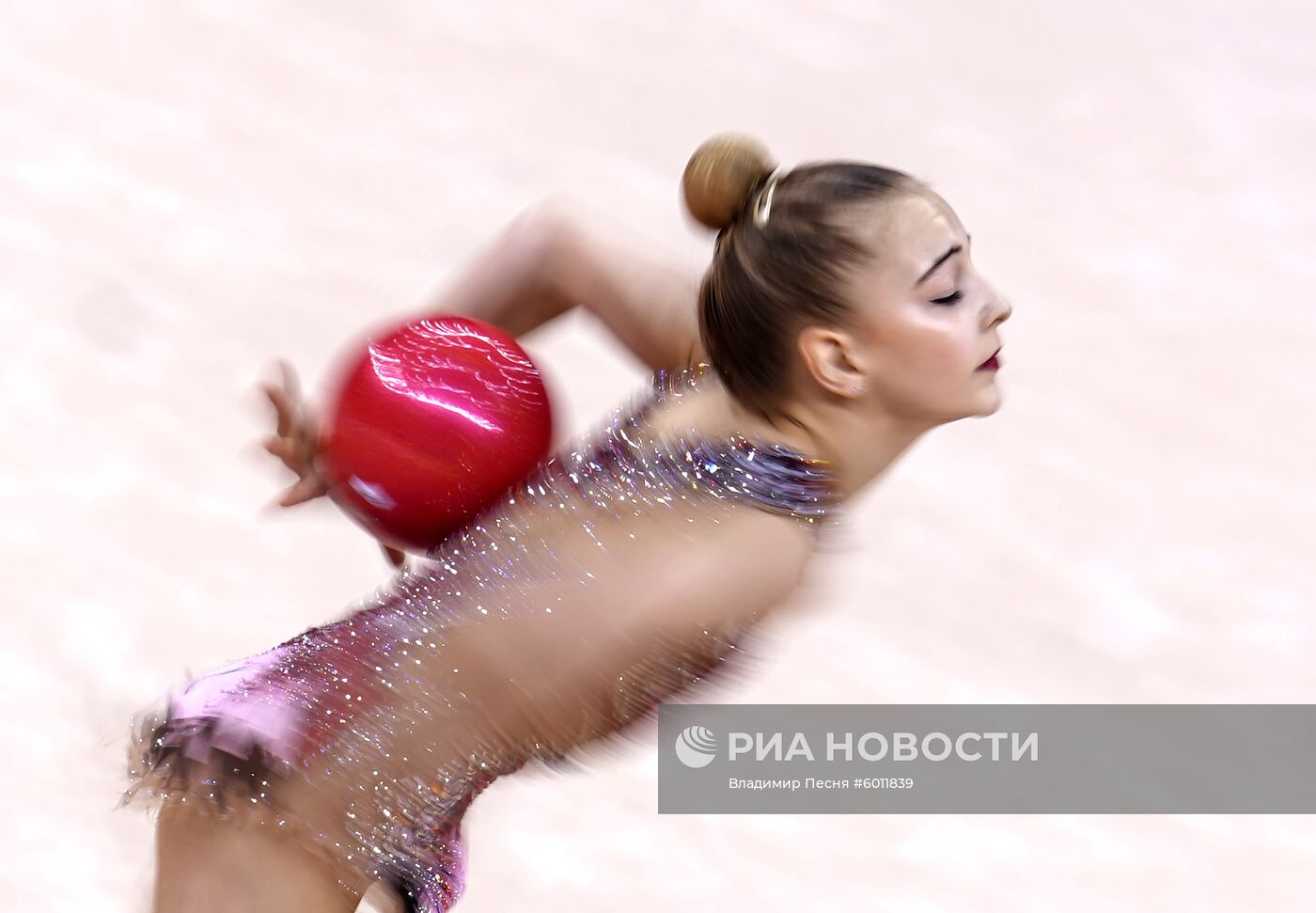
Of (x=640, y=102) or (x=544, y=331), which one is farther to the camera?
(x=640, y=102)

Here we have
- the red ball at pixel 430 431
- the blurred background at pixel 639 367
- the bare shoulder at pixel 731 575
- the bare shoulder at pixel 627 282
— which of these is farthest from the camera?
the blurred background at pixel 639 367

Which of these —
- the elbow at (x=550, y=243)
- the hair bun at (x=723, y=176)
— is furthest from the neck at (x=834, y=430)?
the elbow at (x=550, y=243)

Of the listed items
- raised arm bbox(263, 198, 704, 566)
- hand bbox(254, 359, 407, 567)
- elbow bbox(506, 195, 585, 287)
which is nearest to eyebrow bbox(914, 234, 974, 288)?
A: raised arm bbox(263, 198, 704, 566)

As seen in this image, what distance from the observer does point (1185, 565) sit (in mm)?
2129

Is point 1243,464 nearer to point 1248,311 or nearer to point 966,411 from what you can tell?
point 1248,311

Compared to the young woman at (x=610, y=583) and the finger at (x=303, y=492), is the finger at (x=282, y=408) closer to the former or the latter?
the finger at (x=303, y=492)

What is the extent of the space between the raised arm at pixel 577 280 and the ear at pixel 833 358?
223mm

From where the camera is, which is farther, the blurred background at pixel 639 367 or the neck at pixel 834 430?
the blurred background at pixel 639 367

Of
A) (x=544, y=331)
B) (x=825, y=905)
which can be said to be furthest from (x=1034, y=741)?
(x=544, y=331)

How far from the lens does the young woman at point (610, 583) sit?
3.53 feet

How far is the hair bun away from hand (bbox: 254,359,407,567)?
0.32 metres

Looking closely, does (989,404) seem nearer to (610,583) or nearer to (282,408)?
(610,583)

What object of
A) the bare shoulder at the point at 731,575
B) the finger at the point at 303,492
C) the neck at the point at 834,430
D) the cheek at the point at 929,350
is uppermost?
the cheek at the point at 929,350

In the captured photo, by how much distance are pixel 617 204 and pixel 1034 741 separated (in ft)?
3.58
